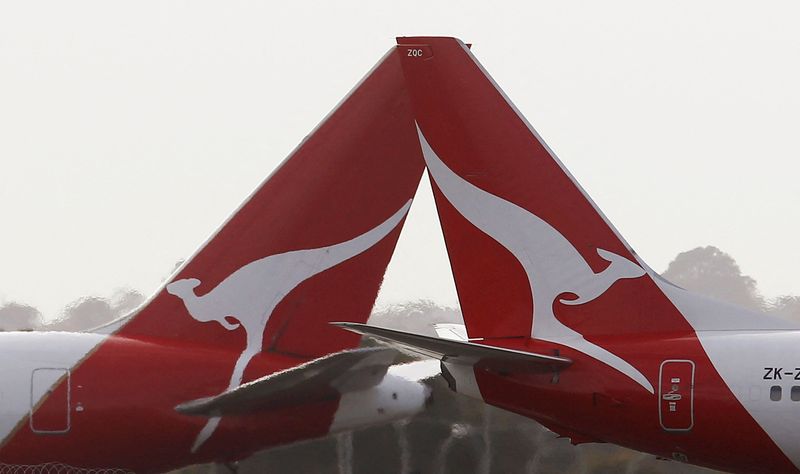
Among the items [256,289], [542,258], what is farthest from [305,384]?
[542,258]

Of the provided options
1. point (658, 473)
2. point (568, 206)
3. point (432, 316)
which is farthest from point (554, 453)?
point (568, 206)

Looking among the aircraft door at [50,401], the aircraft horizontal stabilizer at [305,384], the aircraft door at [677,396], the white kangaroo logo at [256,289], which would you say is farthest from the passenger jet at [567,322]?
the aircraft door at [50,401]

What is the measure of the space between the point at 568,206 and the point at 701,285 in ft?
35.8

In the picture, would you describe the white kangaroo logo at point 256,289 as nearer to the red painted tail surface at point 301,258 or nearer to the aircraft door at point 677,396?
the red painted tail surface at point 301,258

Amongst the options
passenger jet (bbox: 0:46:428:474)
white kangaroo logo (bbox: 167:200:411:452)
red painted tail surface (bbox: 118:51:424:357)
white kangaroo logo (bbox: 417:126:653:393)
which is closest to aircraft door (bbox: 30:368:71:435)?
passenger jet (bbox: 0:46:428:474)

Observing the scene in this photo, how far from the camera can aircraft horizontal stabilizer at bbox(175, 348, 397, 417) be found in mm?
21344

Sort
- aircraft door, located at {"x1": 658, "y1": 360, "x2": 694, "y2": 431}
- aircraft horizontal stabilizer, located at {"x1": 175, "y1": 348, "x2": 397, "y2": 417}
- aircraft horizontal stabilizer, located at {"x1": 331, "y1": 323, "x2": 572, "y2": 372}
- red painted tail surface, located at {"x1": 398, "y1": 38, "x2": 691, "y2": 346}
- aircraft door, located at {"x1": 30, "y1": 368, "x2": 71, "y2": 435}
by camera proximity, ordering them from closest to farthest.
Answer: aircraft horizontal stabilizer, located at {"x1": 331, "y1": 323, "x2": 572, "y2": 372} → aircraft door, located at {"x1": 658, "y1": 360, "x2": 694, "y2": 431} → aircraft horizontal stabilizer, located at {"x1": 175, "y1": 348, "x2": 397, "y2": 417} → red painted tail surface, located at {"x1": 398, "y1": 38, "x2": 691, "y2": 346} → aircraft door, located at {"x1": 30, "y1": 368, "x2": 71, "y2": 435}

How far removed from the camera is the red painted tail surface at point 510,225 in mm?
21562

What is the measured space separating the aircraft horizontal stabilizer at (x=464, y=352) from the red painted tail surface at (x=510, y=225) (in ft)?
2.78

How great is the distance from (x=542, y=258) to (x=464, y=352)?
249cm

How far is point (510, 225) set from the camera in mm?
22062

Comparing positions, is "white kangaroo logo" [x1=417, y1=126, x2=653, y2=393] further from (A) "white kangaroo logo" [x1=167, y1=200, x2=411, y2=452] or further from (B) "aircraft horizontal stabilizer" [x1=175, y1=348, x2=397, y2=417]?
(A) "white kangaroo logo" [x1=167, y1=200, x2=411, y2=452]

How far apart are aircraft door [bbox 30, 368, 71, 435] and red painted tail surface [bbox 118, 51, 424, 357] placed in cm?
→ 124

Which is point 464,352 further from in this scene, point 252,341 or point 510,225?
point 252,341
